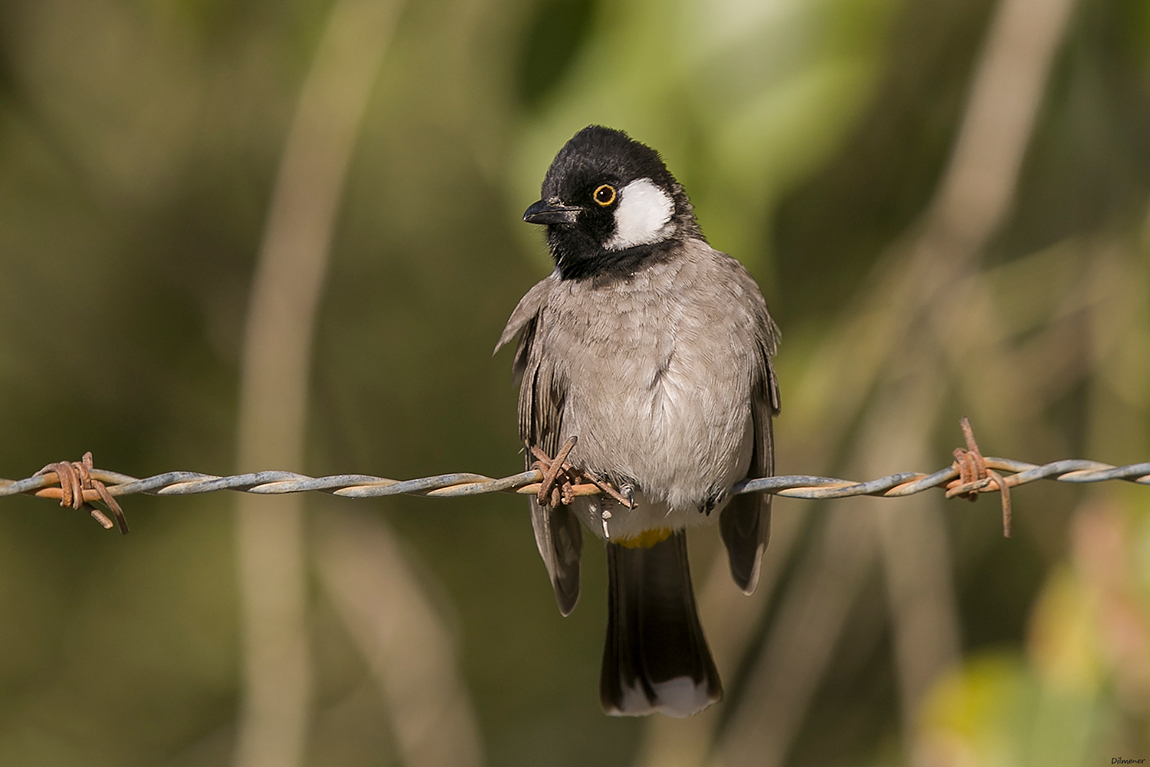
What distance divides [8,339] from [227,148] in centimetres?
172

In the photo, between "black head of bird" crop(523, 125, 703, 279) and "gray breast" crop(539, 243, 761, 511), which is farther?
"black head of bird" crop(523, 125, 703, 279)

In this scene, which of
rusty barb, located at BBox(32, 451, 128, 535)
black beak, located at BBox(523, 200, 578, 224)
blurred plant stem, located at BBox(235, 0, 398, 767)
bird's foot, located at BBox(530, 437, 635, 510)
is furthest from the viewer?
blurred plant stem, located at BBox(235, 0, 398, 767)

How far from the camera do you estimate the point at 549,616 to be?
311 inches

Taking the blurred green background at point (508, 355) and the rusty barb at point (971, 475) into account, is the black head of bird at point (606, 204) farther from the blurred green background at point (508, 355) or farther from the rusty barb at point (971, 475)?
the rusty barb at point (971, 475)

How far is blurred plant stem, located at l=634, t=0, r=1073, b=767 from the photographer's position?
3.85 meters

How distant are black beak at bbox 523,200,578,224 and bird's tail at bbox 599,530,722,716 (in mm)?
1054

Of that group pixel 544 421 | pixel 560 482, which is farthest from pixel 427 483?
pixel 544 421

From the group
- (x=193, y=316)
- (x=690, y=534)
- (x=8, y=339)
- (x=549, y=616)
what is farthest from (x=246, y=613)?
(x=549, y=616)

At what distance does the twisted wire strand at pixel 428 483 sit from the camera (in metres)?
2.18

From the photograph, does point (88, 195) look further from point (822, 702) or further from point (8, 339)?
point (822, 702)

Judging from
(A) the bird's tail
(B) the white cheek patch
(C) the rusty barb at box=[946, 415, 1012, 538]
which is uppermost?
(B) the white cheek patch

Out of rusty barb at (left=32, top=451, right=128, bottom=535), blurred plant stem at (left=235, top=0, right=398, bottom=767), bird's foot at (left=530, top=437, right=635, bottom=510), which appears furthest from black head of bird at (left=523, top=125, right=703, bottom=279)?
rusty barb at (left=32, top=451, right=128, bottom=535)

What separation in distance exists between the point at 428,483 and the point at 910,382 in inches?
96.6

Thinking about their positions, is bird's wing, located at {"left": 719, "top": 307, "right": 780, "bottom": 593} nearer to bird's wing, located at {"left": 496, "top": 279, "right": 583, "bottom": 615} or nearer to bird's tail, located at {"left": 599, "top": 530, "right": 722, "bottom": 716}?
bird's tail, located at {"left": 599, "top": 530, "right": 722, "bottom": 716}
